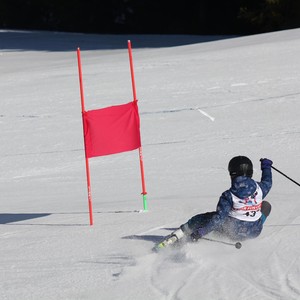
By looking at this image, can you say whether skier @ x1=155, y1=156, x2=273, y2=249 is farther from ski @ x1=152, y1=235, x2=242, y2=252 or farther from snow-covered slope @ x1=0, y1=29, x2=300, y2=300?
snow-covered slope @ x1=0, y1=29, x2=300, y2=300

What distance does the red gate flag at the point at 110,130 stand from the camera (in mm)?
9359

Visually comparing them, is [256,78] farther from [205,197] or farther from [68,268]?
[68,268]

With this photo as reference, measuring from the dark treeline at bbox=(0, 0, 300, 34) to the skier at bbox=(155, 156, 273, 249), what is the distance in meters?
25.5

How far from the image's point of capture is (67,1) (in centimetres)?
4147

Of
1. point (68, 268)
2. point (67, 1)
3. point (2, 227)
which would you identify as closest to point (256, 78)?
point (2, 227)

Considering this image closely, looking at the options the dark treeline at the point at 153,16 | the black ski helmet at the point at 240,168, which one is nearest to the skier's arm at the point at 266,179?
the black ski helmet at the point at 240,168

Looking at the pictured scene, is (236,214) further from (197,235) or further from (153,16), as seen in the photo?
(153,16)

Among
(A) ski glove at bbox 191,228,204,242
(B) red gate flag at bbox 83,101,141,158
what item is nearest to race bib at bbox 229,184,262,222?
(A) ski glove at bbox 191,228,204,242

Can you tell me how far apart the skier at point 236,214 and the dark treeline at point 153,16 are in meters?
25.5

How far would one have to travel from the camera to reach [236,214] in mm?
7848

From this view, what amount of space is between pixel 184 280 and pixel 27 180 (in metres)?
6.24

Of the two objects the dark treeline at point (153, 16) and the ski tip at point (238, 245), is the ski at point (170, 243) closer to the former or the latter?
the ski tip at point (238, 245)

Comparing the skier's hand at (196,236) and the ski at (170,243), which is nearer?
the ski at (170,243)

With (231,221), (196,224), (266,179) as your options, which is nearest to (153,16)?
(266,179)
